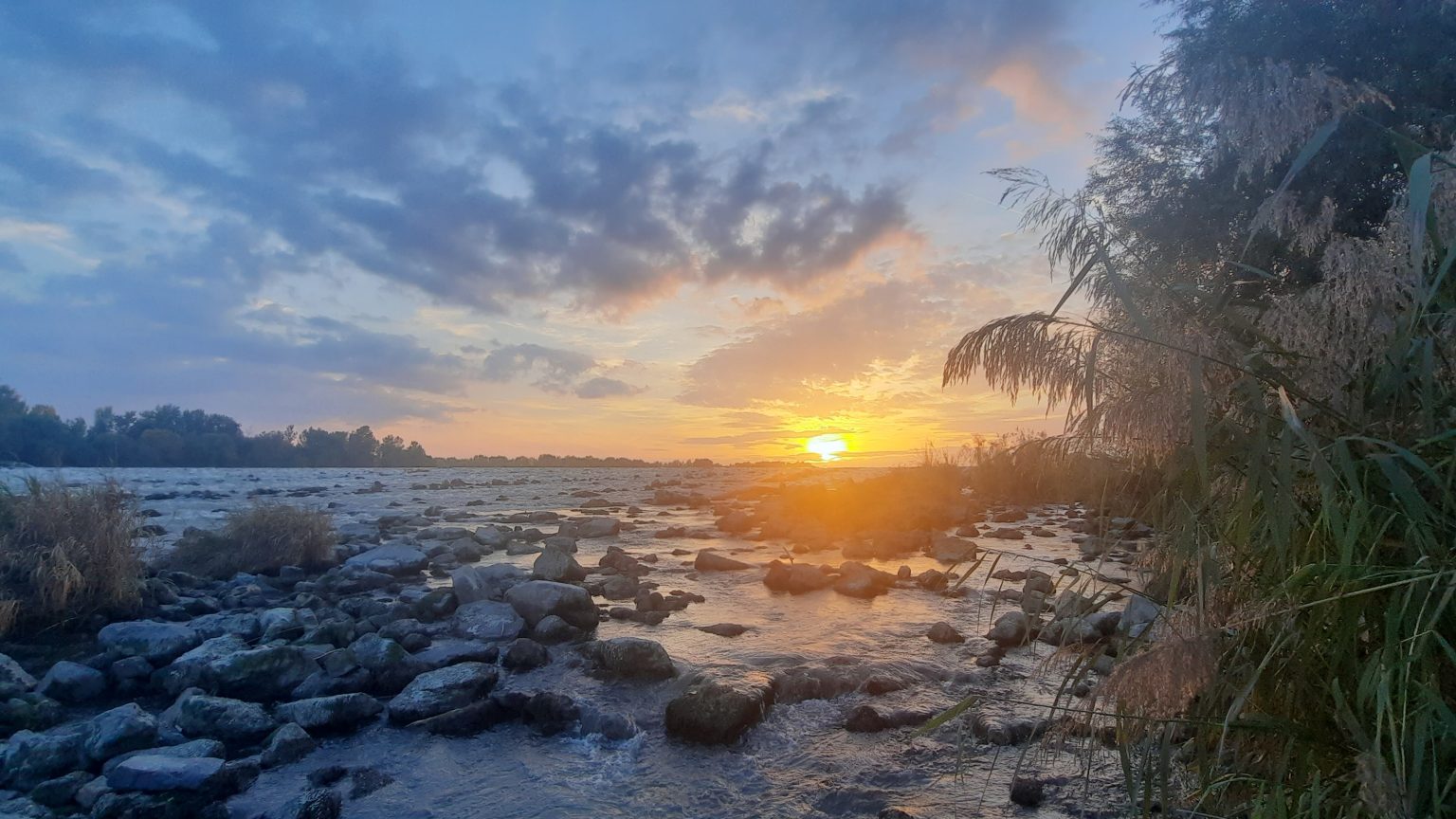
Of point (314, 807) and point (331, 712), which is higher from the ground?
point (331, 712)

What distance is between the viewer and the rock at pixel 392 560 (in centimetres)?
1320

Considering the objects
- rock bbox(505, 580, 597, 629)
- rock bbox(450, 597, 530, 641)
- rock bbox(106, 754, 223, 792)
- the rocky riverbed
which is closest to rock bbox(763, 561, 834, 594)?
the rocky riverbed

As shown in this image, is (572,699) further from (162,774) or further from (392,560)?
(392,560)

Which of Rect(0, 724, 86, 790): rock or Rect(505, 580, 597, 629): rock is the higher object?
Rect(505, 580, 597, 629): rock

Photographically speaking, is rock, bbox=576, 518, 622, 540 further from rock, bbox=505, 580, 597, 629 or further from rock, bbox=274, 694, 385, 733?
rock, bbox=274, 694, 385, 733

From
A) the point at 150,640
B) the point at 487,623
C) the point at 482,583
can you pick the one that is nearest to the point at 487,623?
the point at 487,623

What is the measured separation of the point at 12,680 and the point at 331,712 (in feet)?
10.5

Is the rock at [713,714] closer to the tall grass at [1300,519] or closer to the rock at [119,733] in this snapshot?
the tall grass at [1300,519]

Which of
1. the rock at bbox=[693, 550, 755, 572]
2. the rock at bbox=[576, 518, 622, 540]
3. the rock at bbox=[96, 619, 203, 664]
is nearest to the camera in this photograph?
the rock at bbox=[96, 619, 203, 664]

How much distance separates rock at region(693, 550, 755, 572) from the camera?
1412 cm

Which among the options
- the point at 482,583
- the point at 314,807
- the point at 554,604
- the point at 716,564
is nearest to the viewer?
the point at 314,807

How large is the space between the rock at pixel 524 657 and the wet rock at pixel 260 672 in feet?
6.06

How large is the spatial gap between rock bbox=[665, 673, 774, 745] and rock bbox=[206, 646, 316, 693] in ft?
12.5

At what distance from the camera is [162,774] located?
461 cm
